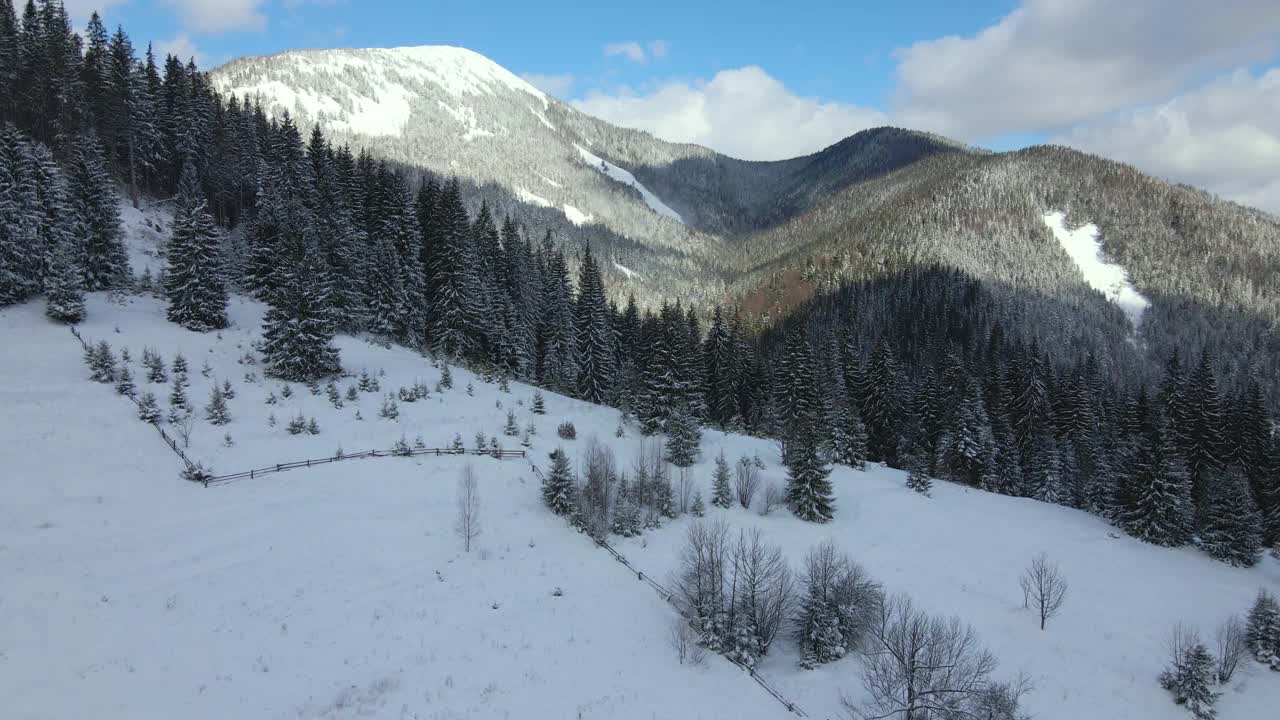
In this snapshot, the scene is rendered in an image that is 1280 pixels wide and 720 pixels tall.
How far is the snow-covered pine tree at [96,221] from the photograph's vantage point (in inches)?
1735

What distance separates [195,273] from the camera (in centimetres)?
4344

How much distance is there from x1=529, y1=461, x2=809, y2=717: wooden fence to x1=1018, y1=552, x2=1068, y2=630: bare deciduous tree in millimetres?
15427

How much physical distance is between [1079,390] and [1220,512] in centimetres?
3482

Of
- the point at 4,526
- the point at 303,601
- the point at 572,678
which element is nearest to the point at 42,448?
the point at 4,526

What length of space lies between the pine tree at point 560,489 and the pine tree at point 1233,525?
46889 millimetres

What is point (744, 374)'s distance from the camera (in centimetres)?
7756

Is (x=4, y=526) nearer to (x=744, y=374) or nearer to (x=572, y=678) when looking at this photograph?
(x=572, y=678)

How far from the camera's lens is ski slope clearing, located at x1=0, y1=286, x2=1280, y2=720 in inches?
642

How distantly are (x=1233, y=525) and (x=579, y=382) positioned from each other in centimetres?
5342

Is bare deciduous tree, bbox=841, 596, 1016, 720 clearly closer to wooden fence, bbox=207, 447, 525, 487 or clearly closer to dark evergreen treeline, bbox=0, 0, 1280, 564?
dark evergreen treeline, bbox=0, 0, 1280, 564

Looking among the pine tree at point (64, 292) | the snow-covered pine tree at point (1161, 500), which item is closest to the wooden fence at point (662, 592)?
the pine tree at point (64, 292)

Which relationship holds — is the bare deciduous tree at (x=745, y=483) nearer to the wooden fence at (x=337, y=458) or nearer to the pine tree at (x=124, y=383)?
the wooden fence at (x=337, y=458)

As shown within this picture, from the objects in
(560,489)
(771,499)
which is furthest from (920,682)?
(771,499)

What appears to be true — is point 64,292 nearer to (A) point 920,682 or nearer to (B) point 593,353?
(B) point 593,353
